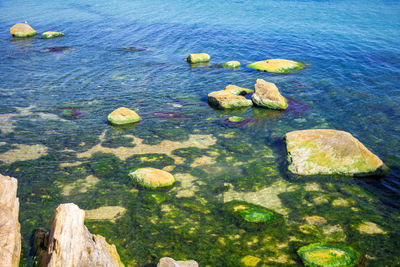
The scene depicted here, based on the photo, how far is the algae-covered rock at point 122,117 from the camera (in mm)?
18828

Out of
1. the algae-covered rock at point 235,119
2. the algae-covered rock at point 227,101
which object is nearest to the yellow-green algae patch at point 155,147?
the algae-covered rock at point 235,119

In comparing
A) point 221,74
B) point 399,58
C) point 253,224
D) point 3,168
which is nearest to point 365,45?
point 399,58

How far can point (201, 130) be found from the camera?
18.2m

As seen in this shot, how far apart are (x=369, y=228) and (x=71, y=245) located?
928 centimetres

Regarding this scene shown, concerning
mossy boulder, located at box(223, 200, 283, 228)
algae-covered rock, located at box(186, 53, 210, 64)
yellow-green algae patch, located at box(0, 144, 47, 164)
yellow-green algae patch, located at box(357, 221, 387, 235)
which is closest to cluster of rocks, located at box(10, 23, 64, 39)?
algae-covered rock, located at box(186, 53, 210, 64)

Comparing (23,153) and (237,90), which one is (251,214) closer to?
(23,153)

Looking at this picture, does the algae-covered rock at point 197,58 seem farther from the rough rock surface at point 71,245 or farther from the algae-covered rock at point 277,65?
the rough rock surface at point 71,245

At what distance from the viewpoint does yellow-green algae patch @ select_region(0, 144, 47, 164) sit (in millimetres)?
15000

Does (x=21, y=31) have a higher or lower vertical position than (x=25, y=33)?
higher

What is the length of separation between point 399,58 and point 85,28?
127ft

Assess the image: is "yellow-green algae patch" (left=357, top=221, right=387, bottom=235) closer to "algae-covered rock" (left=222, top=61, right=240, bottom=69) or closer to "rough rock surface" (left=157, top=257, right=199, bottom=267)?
"rough rock surface" (left=157, top=257, right=199, bottom=267)

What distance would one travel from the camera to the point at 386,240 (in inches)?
401

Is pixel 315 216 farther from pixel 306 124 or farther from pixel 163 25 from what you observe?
pixel 163 25

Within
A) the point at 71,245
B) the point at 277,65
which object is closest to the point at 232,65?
the point at 277,65
